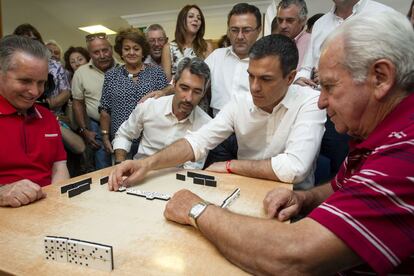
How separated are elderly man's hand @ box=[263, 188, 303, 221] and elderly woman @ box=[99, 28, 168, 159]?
5.86 feet

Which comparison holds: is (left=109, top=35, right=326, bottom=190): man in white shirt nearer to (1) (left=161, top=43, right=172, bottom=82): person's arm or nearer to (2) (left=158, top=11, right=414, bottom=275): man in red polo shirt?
(2) (left=158, top=11, right=414, bottom=275): man in red polo shirt

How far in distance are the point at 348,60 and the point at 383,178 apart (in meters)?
0.32

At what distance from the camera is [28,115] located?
5.40 feet

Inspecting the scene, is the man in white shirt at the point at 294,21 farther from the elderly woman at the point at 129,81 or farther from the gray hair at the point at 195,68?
the elderly woman at the point at 129,81

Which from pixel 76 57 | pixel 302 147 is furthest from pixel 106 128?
pixel 302 147

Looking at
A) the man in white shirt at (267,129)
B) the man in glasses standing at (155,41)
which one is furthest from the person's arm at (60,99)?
the man in white shirt at (267,129)

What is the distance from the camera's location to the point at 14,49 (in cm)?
149

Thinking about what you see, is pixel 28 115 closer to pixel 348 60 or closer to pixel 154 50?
pixel 348 60

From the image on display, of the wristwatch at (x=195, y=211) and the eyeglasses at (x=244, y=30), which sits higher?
the eyeglasses at (x=244, y=30)

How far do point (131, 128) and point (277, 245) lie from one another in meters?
1.90

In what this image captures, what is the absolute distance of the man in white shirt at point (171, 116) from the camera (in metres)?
2.21

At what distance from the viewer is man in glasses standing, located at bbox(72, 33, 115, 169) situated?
10.3ft

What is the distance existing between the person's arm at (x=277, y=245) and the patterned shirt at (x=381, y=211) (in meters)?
0.03

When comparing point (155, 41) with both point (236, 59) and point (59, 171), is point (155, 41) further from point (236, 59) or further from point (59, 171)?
point (59, 171)
